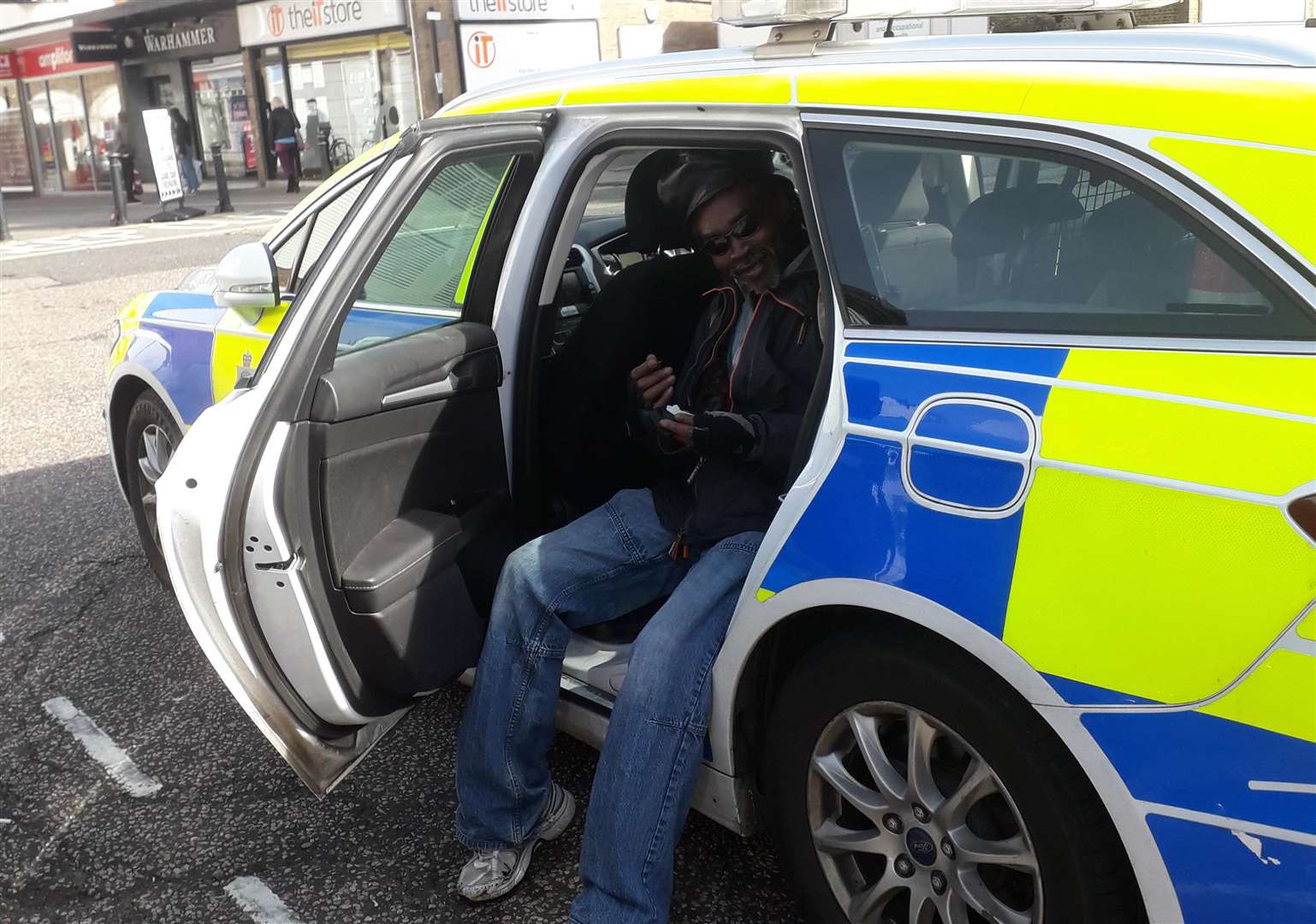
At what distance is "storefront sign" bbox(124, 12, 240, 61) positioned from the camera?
23.5 meters

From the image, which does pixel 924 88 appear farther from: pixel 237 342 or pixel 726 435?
pixel 237 342

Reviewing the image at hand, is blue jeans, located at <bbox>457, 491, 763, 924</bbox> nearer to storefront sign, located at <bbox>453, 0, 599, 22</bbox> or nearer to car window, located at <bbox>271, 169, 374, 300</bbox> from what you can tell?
car window, located at <bbox>271, 169, 374, 300</bbox>

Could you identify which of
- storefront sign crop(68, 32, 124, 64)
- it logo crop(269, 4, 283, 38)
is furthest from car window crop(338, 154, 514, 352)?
storefront sign crop(68, 32, 124, 64)

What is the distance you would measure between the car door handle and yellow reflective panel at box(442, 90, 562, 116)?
636mm

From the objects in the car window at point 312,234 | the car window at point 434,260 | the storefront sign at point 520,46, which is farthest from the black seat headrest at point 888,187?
the storefront sign at point 520,46

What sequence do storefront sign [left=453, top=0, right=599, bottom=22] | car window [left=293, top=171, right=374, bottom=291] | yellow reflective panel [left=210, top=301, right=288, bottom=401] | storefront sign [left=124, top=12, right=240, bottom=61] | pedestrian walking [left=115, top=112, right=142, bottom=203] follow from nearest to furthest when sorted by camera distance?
1. yellow reflective panel [left=210, top=301, right=288, bottom=401]
2. car window [left=293, top=171, right=374, bottom=291]
3. storefront sign [left=453, top=0, right=599, bottom=22]
4. pedestrian walking [left=115, top=112, right=142, bottom=203]
5. storefront sign [left=124, top=12, right=240, bottom=61]

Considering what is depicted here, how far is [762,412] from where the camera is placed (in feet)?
8.12

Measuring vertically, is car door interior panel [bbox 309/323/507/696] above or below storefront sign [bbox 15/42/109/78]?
below

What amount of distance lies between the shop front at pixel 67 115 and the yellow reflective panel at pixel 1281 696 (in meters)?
29.7

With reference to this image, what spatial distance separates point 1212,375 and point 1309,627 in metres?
0.35

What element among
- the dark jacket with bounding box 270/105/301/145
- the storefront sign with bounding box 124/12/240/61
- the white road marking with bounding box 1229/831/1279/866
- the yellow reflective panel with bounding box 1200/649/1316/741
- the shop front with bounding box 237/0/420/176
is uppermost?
the storefront sign with bounding box 124/12/240/61

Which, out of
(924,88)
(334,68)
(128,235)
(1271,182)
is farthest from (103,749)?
(334,68)

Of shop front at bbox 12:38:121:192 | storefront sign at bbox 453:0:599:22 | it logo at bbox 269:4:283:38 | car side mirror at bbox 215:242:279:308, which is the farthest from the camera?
shop front at bbox 12:38:121:192

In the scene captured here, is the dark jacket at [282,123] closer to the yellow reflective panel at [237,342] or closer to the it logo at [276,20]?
the it logo at [276,20]
